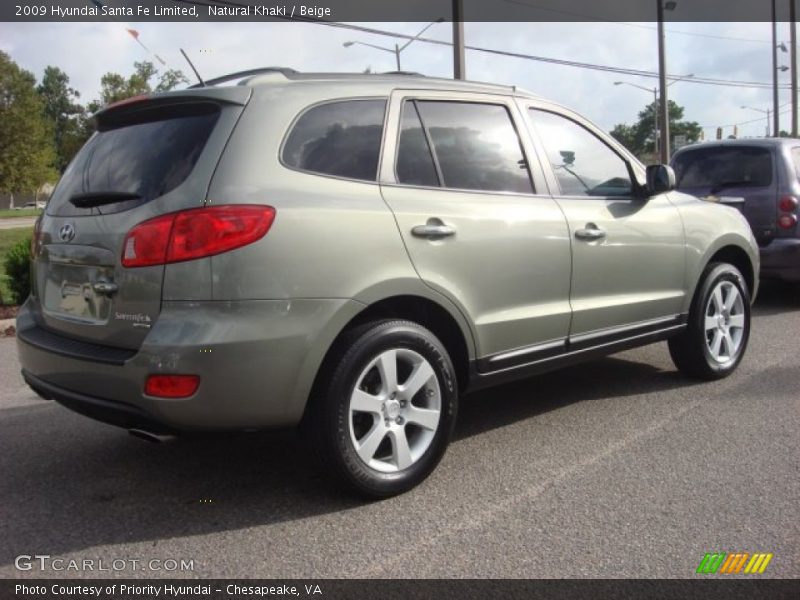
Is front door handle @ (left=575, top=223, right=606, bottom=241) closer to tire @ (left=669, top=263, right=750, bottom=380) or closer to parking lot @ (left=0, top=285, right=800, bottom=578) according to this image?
parking lot @ (left=0, top=285, right=800, bottom=578)

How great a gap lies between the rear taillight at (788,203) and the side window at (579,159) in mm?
4023

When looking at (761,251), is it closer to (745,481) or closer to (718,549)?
(745,481)

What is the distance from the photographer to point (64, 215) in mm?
3404

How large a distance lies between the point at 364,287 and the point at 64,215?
1.42 metres

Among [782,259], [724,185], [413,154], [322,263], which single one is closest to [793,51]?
[724,185]

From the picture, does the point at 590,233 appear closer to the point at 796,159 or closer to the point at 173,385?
the point at 173,385

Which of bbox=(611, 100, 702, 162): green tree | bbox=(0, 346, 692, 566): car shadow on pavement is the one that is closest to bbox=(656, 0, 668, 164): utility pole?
bbox=(0, 346, 692, 566): car shadow on pavement

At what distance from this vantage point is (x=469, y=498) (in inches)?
131

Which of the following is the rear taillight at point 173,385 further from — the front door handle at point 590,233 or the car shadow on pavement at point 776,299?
the car shadow on pavement at point 776,299

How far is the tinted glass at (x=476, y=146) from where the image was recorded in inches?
146

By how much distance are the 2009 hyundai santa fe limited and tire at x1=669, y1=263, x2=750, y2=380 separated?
1.04 meters

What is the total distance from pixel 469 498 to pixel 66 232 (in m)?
2.11

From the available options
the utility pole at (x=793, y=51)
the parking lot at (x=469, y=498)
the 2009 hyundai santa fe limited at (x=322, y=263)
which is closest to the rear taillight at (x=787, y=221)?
the parking lot at (x=469, y=498)

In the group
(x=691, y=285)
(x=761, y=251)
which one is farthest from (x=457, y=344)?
(x=761, y=251)
